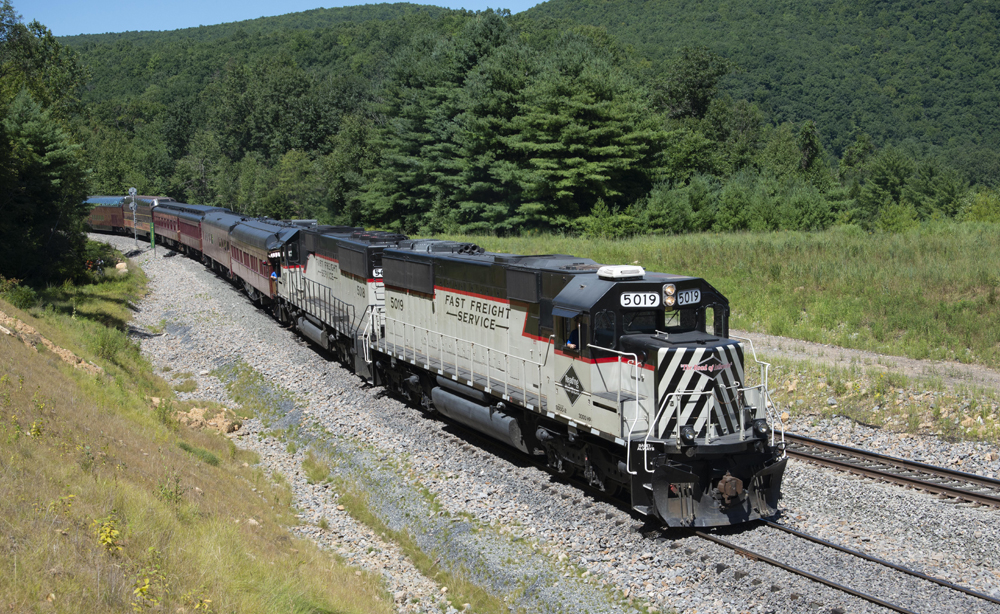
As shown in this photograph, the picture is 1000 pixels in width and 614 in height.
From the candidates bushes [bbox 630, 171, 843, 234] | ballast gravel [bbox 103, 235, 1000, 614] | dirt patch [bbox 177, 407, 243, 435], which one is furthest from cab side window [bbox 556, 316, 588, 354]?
bushes [bbox 630, 171, 843, 234]

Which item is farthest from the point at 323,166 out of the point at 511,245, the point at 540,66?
the point at 511,245

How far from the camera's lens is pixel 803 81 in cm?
12575

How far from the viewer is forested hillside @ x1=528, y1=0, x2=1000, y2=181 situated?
366 feet

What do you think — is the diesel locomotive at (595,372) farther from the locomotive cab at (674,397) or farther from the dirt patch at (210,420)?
the dirt patch at (210,420)

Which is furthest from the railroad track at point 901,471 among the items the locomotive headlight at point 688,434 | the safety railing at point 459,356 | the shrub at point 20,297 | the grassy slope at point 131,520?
the shrub at point 20,297

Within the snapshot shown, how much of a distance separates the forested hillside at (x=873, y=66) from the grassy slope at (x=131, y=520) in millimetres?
85520

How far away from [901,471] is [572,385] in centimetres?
550

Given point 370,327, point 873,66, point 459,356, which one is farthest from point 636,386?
point 873,66

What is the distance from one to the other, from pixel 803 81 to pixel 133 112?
12278cm

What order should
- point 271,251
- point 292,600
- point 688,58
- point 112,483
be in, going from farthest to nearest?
1. point 688,58
2. point 271,251
3. point 112,483
4. point 292,600

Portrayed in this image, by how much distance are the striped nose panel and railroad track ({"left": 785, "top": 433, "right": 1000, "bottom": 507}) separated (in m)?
3.07

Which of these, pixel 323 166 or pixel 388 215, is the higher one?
pixel 323 166

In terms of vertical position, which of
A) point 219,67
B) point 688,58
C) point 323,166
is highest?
point 219,67

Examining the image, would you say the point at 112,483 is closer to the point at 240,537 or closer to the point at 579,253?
the point at 240,537
